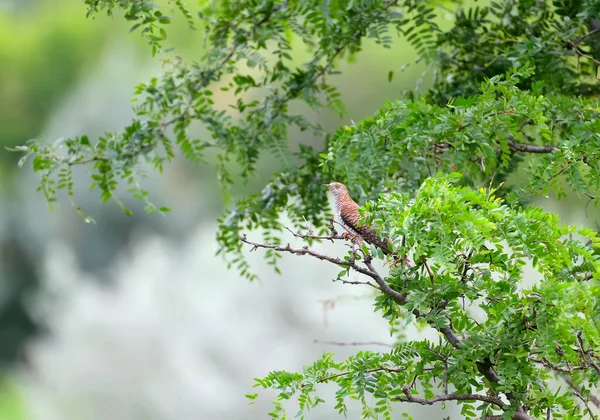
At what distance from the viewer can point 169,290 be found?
345 cm

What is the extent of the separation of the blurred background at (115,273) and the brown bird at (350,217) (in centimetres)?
185

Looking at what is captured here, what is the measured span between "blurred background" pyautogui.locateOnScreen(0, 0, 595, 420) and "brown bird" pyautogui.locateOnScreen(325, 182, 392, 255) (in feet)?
6.06

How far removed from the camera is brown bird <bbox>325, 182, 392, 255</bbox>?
3.99ft

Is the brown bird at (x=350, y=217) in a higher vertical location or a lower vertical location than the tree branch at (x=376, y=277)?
higher

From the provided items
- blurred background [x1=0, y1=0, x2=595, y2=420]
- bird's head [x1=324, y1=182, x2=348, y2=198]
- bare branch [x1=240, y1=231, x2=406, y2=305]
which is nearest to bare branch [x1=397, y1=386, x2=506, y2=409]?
bare branch [x1=240, y1=231, x2=406, y2=305]

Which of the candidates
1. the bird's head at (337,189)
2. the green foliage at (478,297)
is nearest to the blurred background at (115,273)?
the bird's head at (337,189)

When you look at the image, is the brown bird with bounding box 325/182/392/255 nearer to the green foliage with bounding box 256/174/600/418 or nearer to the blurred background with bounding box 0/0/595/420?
the green foliage with bounding box 256/174/600/418

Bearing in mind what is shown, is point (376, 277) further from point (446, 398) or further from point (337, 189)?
point (337, 189)

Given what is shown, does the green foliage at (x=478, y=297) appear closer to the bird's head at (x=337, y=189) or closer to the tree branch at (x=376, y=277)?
the tree branch at (x=376, y=277)

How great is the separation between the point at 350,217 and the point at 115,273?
239cm

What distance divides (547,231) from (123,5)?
35.6 inches

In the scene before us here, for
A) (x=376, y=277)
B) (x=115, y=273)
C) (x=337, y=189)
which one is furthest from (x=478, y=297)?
(x=115, y=273)

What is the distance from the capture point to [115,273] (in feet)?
11.4

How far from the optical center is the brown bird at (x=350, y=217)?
3.99 feet
